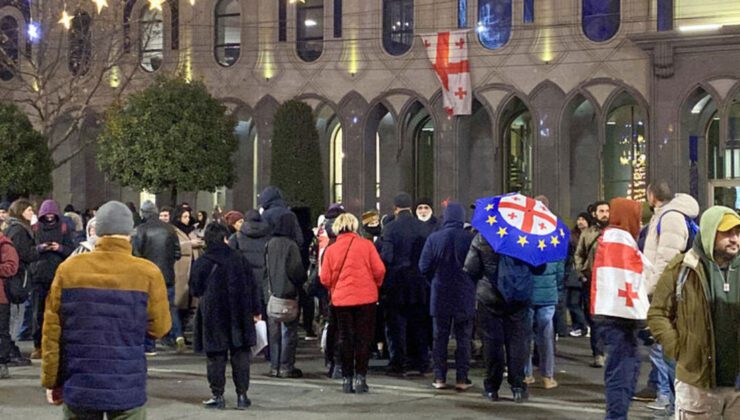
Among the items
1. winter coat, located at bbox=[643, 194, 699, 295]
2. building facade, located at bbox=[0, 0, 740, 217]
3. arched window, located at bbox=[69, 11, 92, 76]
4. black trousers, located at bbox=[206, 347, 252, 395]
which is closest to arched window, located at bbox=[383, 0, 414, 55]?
building facade, located at bbox=[0, 0, 740, 217]

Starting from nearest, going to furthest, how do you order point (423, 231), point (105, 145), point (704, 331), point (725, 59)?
point (704, 331)
point (423, 231)
point (725, 59)
point (105, 145)

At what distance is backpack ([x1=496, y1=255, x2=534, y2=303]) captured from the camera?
11.1m

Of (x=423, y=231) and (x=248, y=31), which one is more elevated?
(x=248, y=31)

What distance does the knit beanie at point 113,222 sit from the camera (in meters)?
6.77

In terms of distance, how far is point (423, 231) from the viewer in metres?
13.6

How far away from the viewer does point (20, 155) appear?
102 feet

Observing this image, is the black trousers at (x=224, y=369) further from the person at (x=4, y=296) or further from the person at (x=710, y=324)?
the person at (x=710, y=324)

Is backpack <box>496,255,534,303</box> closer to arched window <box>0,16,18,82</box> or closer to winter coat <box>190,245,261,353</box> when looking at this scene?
winter coat <box>190,245,261,353</box>

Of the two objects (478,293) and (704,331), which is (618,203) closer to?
(478,293)

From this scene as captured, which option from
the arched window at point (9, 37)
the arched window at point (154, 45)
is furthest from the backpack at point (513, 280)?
the arched window at point (9, 37)

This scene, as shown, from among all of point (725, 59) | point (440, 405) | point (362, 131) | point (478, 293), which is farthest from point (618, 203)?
point (362, 131)

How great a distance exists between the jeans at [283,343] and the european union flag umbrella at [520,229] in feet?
9.58

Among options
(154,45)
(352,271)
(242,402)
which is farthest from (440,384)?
(154,45)

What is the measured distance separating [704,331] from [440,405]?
5.26 m
